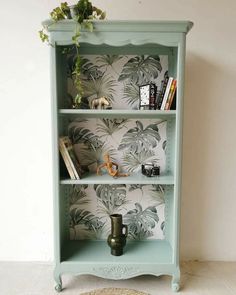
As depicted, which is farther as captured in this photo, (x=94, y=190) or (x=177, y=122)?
(x=94, y=190)

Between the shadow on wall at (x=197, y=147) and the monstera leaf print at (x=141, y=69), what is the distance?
0.73 feet

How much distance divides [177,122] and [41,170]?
3.28 ft

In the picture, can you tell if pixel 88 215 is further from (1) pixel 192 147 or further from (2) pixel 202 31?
(2) pixel 202 31

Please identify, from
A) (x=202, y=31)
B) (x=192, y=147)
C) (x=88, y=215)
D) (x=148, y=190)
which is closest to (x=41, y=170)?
(x=88, y=215)

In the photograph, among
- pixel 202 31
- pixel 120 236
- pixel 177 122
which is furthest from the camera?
pixel 202 31

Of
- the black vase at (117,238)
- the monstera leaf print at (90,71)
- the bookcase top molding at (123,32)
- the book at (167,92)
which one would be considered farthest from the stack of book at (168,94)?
the black vase at (117,238)

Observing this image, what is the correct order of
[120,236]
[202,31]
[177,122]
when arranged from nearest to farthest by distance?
[177,122], [120,236], [202,31]

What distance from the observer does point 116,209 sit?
6.56 feet

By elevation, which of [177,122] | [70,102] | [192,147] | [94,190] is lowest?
[94,190]

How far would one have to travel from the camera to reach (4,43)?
190cm

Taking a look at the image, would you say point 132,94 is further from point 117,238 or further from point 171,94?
point 117,238

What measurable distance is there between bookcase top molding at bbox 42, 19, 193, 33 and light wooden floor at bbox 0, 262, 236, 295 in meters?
1.49

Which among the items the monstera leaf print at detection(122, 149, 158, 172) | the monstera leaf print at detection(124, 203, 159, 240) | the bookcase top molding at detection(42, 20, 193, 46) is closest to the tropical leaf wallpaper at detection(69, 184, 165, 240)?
the monstera leaf print at detection(124, 203, 159, 240)

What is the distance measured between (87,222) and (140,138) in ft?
2.30
